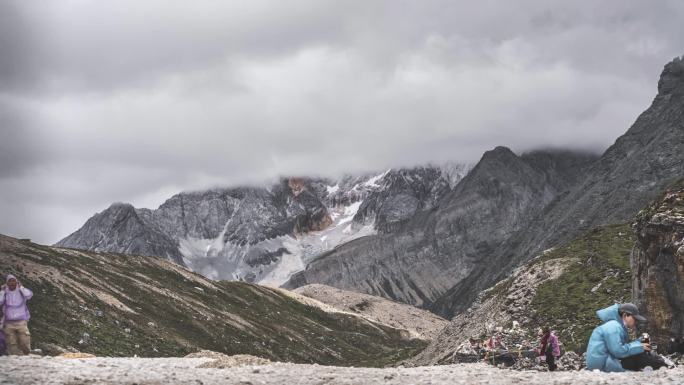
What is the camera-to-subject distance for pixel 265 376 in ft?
85.2

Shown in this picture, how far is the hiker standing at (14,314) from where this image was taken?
31125 mm

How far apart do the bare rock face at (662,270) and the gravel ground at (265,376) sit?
37.4 feet

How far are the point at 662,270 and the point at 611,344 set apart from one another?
16.5 meters

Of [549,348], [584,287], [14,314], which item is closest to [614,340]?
[549,348]

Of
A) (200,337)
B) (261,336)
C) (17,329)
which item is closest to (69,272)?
(200,337)

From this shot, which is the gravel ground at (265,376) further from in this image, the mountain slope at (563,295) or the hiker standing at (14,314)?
the mountain slope at (563,295)

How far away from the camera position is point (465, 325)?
3553 inches

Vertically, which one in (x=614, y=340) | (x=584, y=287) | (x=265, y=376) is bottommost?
(x=584, y=287)

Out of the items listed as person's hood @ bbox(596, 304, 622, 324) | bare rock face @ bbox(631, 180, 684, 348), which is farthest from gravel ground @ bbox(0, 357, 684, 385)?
bare rock face @ bbox(631, 180, 684, 348)

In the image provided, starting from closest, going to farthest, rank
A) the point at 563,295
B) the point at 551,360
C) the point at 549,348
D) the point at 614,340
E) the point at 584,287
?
the point at 614,340, the point at 551,360, the point at 549,348, the point at 563,295, the point at 584,287

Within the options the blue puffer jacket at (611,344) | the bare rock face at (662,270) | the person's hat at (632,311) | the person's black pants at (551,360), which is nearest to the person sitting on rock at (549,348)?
the person's black pants at (551,360)

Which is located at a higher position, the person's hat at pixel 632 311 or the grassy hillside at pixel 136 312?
the person's hat at pixel 632 311

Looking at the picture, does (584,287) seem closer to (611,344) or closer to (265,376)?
(611,344)

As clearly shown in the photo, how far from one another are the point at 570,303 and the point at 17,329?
158ft
